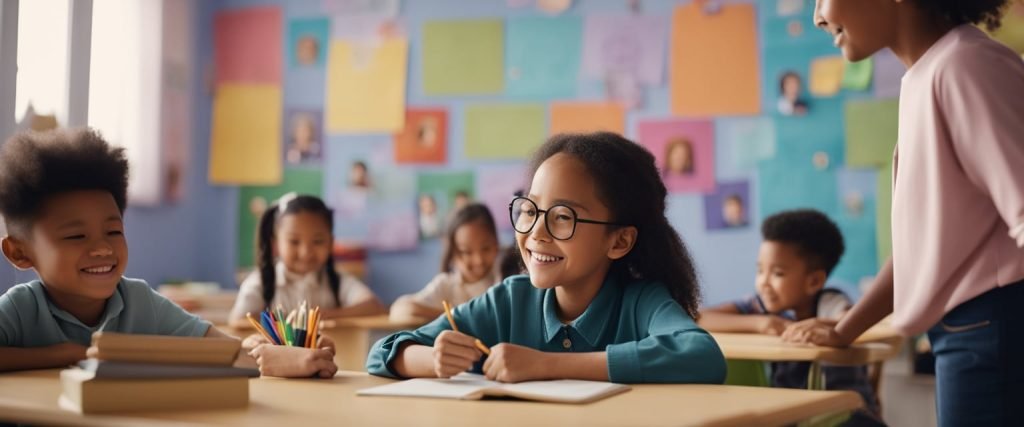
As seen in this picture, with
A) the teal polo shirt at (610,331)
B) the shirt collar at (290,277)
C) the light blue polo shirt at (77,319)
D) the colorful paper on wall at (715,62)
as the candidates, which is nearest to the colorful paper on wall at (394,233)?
the shirt collar at (290,277)

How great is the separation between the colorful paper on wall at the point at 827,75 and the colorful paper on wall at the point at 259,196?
2.09 metres

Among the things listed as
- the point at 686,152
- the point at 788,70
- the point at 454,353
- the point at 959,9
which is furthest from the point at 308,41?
the point at 959,9

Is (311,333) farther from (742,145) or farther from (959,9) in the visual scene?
(742,145)

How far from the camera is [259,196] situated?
4.70 metres

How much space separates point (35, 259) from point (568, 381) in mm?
998

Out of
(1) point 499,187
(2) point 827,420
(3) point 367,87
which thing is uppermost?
(3) point 367,87

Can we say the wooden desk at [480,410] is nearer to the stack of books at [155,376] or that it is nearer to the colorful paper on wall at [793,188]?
the stack of books at [155,376]

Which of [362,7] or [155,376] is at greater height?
[362,7]

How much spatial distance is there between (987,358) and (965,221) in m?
0.18

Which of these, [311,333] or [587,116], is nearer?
[311,333]

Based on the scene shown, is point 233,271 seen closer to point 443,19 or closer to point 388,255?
point 388,255

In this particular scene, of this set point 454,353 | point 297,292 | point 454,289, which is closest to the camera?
point 454,353

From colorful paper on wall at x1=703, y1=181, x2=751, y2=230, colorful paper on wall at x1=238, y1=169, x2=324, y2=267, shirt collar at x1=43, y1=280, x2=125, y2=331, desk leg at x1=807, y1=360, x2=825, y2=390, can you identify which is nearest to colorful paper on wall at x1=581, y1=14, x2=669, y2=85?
colorful paper on wall at x1=703, y1=181, x2=751, y2=230

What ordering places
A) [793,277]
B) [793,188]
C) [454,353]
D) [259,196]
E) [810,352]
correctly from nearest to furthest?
[454,353] → [810,352] → [793,277] → [793,188] → [259,196]
